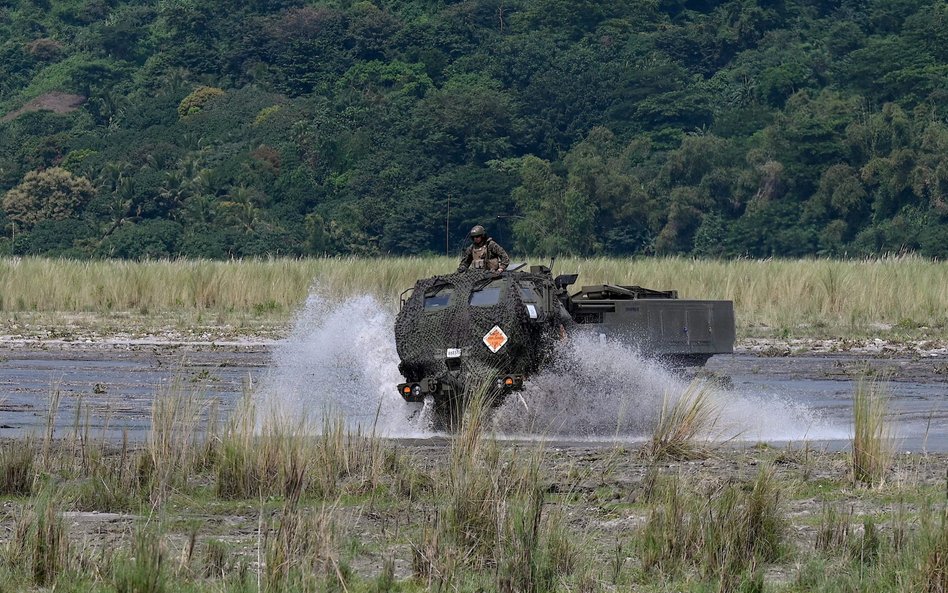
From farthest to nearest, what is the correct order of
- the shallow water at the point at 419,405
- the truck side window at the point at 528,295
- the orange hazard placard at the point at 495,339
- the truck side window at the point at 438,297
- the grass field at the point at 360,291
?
the grass field at the point at 360,291, the truck side window at the point at 438,297, the truck side window at the point at 528,295, the shallow water at the point at 419,405, the orange hazard placard at the point at 495,339

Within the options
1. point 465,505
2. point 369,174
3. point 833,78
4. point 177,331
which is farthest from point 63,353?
point 833,78

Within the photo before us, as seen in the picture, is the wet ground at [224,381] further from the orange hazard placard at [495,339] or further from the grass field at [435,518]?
the grass field at [435,518]

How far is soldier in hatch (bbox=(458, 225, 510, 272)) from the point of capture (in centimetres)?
1510

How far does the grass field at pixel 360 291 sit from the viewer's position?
2770cm

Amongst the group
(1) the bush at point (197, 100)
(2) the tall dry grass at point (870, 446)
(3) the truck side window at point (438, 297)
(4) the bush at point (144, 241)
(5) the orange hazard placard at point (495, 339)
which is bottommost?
(4) the bush at point (144, 241)

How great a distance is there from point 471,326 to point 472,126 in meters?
66.2

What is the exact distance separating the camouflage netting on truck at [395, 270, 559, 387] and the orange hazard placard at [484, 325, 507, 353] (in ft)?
0.09

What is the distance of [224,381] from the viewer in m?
18.6

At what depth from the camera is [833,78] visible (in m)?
84.3

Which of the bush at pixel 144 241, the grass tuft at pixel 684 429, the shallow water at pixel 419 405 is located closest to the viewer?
the grass tuft at pixel 684 429

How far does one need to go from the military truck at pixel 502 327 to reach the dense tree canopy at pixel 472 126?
155ft

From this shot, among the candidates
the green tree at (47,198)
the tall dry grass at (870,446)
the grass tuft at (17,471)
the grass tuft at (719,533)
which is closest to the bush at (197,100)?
the green tree at (47,198)

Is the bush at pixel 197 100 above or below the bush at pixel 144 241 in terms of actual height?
above

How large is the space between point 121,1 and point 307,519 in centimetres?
10829
